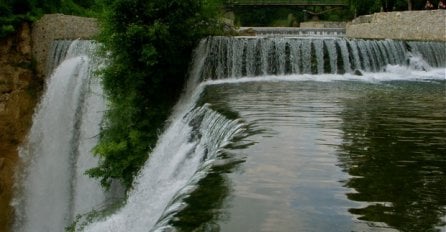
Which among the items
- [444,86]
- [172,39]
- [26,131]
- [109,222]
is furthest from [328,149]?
[26,131]

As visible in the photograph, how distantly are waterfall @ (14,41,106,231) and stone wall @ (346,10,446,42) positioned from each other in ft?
37.8

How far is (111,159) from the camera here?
14117 millimetres

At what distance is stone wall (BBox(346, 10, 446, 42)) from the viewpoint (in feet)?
67.6

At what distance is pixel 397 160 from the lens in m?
6.34

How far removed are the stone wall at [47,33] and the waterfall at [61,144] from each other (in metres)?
1.08

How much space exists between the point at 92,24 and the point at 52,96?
4050mm

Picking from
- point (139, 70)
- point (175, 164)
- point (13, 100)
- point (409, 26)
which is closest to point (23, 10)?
point (13, 100)

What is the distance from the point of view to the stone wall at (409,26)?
20.6m

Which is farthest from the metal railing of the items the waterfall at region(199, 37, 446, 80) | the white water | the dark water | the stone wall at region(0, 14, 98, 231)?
the dark water

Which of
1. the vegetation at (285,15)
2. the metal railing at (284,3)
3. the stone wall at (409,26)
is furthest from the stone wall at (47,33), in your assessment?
the metal railing at (284,3)

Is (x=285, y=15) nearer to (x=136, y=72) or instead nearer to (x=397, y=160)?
Result: (x=136, y=72)

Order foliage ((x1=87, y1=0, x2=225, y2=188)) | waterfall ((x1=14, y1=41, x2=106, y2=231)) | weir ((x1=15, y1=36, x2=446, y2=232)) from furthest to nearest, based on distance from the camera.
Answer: waterfall ((x1=14, y1=41, x2=106, y2=231)) → foliage ((x1=87, y1=0, x2=225, y2=188)) → weir ((x1=15, y1=36, x2=446, y2=232))

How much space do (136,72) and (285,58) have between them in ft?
14.5

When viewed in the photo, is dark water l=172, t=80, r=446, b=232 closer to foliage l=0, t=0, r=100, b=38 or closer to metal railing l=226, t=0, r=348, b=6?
foliage l=0, t=0, r=100, b=38
